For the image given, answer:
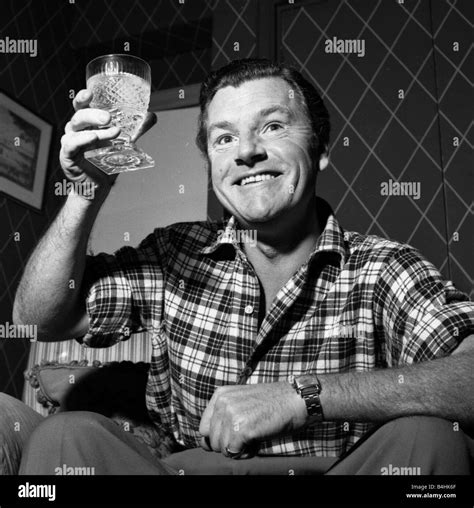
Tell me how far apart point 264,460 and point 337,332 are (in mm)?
313

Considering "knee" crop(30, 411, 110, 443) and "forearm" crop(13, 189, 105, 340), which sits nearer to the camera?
"knee" crop(30, 411, 110, 443)

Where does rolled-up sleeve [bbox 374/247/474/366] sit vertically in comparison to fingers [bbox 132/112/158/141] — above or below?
below

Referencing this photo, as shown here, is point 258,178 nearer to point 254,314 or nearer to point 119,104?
point 254,314

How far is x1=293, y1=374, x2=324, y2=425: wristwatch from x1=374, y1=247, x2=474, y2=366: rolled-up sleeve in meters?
0.27

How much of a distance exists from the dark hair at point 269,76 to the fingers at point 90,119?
614mm

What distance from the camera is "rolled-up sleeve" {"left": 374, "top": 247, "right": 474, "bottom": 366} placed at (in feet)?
3.69

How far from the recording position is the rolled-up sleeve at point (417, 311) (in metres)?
1.12

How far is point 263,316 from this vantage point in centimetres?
143

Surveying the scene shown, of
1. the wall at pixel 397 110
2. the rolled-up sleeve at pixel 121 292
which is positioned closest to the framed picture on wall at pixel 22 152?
the wall at pixel 397 110

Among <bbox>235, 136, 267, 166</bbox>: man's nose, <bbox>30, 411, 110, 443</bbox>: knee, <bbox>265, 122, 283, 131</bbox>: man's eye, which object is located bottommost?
<bbox>30, 411, 110, 443</bbox>: knee

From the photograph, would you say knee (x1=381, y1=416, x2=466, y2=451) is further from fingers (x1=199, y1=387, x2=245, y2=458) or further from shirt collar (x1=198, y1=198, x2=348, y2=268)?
shirt collar (x1=198, y1=198, x2=348, y2=268)

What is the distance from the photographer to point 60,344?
212cm

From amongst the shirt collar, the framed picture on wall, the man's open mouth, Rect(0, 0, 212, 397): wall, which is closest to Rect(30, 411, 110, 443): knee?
the shirt collar

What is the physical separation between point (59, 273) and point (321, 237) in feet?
1.96
